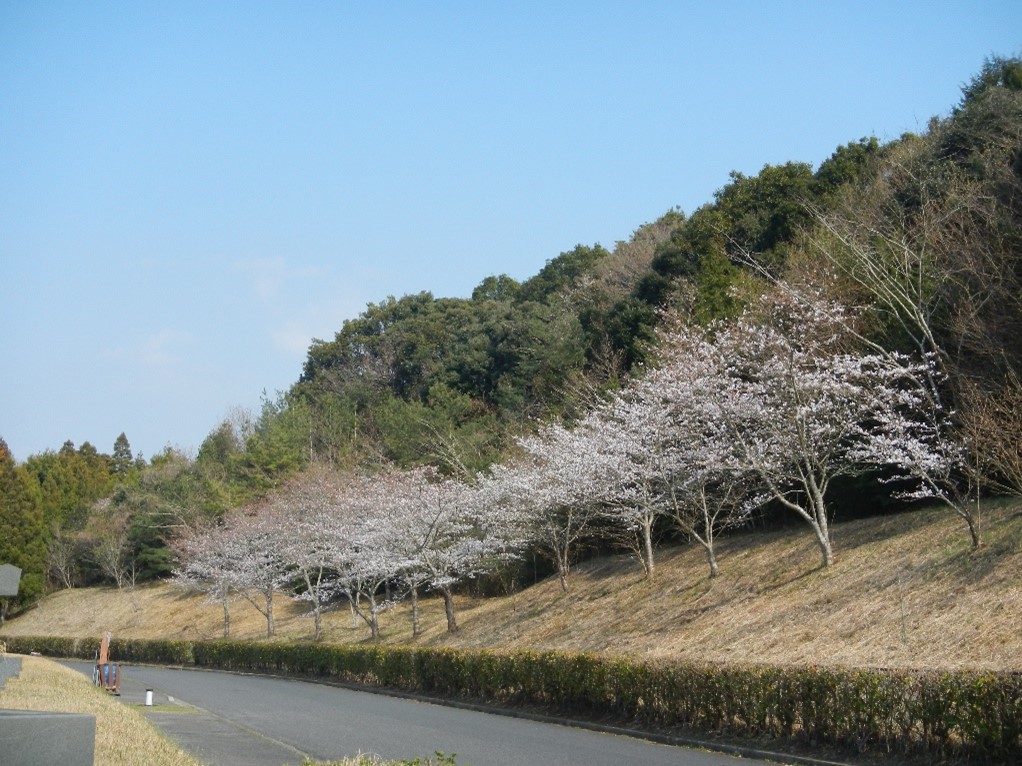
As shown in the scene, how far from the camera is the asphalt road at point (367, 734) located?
12.4m

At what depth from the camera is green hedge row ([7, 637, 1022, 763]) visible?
1005 cm

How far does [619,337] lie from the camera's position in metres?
41.2

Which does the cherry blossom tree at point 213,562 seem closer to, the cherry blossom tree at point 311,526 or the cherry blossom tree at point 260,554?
the cherry blossom tree at point 260,554

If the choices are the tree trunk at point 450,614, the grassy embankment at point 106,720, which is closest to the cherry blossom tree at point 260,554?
the tree trunk at point 450,614

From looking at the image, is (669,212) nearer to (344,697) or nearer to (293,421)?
(293,421)

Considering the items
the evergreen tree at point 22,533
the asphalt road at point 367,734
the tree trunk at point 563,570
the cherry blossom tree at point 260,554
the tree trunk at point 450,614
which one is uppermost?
the evergreen tree at point 22,533

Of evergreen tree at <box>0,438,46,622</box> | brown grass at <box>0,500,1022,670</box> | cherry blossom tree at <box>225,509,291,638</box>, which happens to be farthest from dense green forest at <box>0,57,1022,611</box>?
cherry blossom tree at <box>225,509,291,638</box>

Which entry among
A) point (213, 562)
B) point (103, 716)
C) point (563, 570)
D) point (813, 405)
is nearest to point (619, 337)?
point (563, 570)

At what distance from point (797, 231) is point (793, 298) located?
12450mm

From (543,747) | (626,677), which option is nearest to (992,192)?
(626,677)

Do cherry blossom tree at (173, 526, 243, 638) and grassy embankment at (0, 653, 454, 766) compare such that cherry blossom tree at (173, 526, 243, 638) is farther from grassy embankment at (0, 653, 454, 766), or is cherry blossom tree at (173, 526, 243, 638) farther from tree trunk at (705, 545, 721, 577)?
tree trunk at (705, 545, 721, 577)

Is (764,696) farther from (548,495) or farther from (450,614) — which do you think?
(450,614)

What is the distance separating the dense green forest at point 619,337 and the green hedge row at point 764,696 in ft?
23.5

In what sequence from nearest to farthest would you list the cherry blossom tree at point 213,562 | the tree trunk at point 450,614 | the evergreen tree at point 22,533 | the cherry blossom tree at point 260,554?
the tree trunk at point 450,614
the cherry blossom tree at point 260,554
the cherry blossom tree at point 213,562
the evergreen tree at point 22,533
